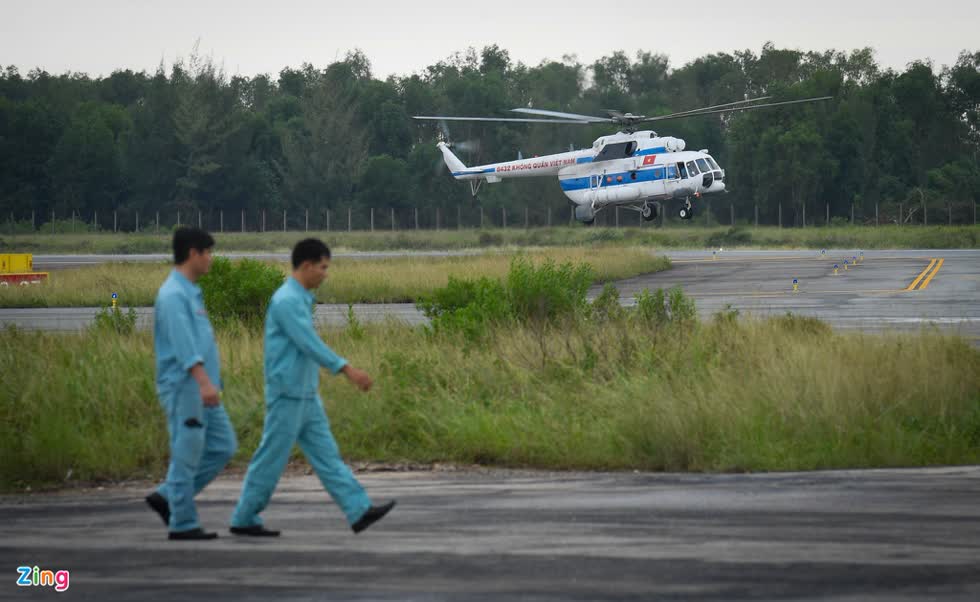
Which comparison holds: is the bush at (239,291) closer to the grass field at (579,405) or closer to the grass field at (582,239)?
Result: the grass field at (579,405)

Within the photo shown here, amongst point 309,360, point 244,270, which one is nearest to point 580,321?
point 244,270

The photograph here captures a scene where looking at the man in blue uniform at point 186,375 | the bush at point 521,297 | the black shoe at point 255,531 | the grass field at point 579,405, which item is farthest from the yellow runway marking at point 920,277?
the man in blue uniform at point 186,375

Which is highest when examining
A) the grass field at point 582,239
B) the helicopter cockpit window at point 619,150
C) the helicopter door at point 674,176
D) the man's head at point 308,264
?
the helicopter cockpit window at point 619,150

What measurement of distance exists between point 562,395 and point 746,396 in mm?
1805

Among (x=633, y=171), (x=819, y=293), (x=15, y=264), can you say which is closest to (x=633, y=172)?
(x=633, y=171)

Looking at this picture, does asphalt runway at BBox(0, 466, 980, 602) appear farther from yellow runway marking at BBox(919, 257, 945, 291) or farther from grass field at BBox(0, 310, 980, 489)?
yellow runway marking at BBox(919, 257, 945, 291)

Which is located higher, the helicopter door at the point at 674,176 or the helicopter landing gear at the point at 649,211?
the helicopter door at the point at 674,176

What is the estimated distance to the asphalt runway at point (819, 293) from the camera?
84.3 ft

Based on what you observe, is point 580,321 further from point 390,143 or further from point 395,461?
point 390,143

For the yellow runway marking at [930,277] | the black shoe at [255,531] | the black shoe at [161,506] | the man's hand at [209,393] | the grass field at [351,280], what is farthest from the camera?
the yellow runway marking at [930,277]

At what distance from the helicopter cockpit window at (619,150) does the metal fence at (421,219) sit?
3855 centimetres

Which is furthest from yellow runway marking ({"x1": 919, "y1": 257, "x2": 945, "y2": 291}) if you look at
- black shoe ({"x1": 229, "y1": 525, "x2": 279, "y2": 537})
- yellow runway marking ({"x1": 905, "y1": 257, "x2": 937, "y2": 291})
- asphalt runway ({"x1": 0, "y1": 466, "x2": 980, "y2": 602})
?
black shoe ({"x1": 229, "y1": 525, "x2": 279, "y2": 537})

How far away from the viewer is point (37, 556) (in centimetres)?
809

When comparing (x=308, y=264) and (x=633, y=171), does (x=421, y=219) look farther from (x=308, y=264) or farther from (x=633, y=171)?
(x=308, y=264)
